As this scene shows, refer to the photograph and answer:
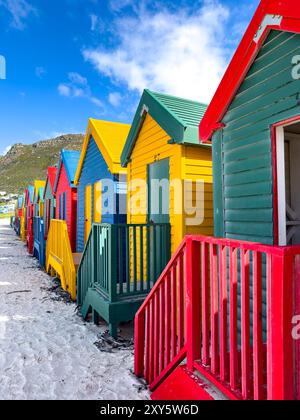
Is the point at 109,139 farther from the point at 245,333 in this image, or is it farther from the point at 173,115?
the point at 245,333

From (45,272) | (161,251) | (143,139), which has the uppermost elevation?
(143,139)

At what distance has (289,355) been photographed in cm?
184

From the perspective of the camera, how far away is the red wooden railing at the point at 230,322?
6.09ft

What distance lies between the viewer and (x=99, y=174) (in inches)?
376

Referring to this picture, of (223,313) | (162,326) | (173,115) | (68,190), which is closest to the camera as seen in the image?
(223,313)

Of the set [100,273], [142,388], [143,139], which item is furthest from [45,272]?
[142,388]

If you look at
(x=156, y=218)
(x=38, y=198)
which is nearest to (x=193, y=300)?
(x=156, y=218)

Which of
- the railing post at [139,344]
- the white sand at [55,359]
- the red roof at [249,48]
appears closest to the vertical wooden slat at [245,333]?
the white sand at [55,359]

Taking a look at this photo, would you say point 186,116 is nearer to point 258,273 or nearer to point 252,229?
point 252,229

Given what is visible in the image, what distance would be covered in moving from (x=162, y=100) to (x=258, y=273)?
4973mm

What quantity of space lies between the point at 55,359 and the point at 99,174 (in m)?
5.98

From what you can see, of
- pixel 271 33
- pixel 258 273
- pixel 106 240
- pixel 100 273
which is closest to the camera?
pixel 258 273

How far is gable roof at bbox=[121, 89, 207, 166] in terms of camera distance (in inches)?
215
